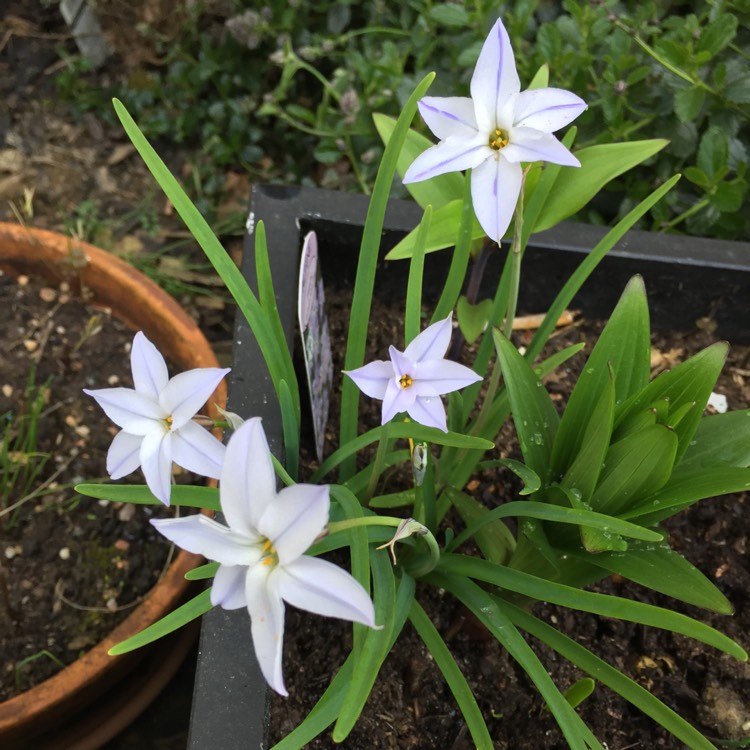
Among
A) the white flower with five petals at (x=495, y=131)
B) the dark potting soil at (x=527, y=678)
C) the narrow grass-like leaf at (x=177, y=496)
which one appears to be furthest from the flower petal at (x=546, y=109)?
the dark potting soil at (x=527, y=678)

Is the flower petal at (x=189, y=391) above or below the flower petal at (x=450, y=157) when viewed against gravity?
below

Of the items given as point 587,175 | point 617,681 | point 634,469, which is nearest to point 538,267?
point 587,175

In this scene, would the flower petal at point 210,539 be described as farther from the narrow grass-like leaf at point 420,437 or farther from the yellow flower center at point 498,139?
the yellow flower center at point 498,139

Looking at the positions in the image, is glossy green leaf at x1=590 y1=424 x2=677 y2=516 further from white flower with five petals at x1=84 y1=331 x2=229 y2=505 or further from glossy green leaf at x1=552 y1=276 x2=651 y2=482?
white flower with five petals at x1=84 y1=331 x2=229 y2=505

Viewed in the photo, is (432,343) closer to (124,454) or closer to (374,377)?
(374,377)

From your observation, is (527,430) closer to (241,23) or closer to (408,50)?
(408,50)

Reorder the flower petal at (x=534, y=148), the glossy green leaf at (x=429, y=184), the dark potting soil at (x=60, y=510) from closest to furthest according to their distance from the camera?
the flower petal at (x=534, y=148) < the glossy green leaf at (x=429, y=184) < the dark potting soil at (x=60, y=510)

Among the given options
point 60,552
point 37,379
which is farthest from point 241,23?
point 60,552
